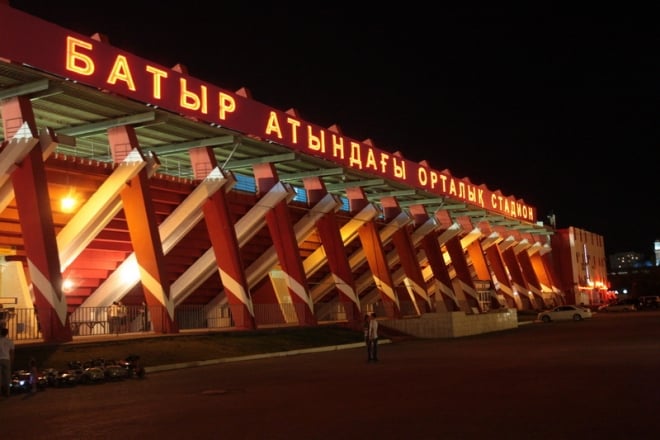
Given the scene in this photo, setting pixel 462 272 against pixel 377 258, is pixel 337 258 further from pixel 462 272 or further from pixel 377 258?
pixel 462 272

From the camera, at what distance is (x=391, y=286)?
1652 inches

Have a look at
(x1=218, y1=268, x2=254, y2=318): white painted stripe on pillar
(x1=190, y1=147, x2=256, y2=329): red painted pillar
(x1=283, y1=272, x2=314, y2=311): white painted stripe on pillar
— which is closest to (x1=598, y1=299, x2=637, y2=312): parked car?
(x1=283, y1=272, x2=314, y2=311): white painted stripe on pillar

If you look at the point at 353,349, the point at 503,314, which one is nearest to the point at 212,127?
the point at 353,349

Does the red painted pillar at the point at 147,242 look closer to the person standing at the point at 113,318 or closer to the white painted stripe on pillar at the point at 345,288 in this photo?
the person standing at the point at 113,318

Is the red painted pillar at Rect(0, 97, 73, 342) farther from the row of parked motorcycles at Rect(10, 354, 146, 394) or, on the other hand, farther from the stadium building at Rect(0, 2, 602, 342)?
the row of parked motorcycles at Rect(10, 354, 146, 394)

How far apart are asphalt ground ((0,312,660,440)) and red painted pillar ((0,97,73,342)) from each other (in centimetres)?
454

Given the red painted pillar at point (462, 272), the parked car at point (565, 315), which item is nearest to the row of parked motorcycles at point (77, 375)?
the red painted pillar at point (462, 272)

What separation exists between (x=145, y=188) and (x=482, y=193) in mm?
36840

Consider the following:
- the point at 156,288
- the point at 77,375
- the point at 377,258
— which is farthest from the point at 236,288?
the point at 377,258

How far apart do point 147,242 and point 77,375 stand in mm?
9410

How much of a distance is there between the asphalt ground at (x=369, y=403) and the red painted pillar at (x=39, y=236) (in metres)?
4.54

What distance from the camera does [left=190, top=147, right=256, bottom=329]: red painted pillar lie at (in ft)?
95.4

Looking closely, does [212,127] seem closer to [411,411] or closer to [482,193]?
[411,411]

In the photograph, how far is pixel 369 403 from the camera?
11977 millimetres
